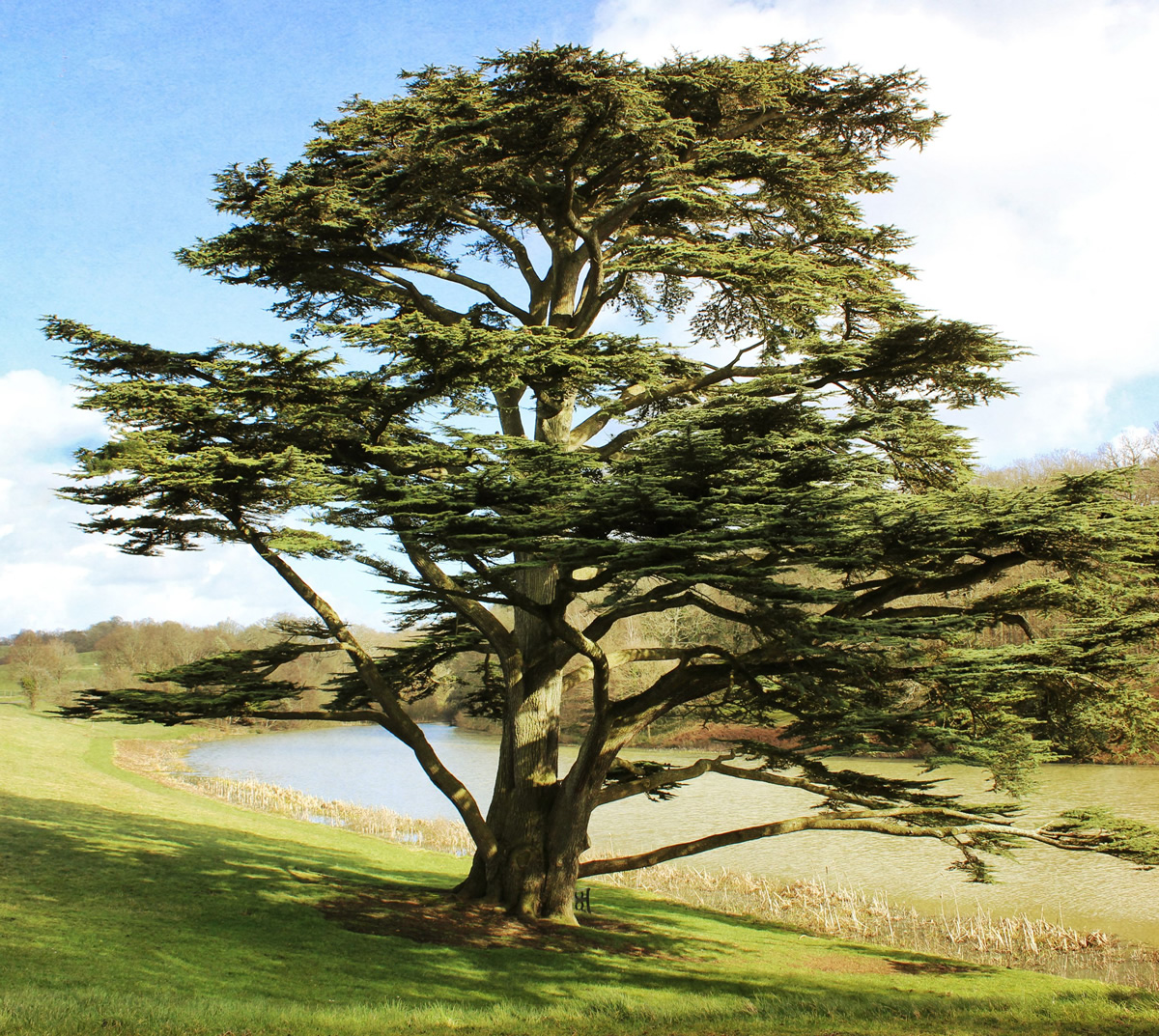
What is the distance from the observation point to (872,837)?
1788 centimetres

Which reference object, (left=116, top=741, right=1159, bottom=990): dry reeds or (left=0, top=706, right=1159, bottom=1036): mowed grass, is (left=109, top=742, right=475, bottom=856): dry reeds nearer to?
(left=116, top=741, right=1159, bottom=990): dry reeds

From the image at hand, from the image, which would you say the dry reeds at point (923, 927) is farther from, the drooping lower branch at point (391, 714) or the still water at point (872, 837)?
the drooping lower branch at point (391, 714)

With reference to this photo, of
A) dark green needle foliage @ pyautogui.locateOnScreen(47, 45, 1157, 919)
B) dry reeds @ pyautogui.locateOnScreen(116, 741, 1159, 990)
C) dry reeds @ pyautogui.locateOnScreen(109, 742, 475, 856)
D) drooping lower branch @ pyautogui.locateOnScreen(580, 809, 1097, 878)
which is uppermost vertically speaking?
dark green needle foliage @ pyautogui.locateOnScreen(47, 45, 1157, 919)

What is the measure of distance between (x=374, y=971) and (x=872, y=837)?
13736 mm

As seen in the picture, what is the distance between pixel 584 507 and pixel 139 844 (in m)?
9.57

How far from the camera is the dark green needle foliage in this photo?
6570 millimetres

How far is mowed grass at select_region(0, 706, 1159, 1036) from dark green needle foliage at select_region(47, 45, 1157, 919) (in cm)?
138

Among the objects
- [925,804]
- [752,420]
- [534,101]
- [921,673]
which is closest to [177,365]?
[534,101]

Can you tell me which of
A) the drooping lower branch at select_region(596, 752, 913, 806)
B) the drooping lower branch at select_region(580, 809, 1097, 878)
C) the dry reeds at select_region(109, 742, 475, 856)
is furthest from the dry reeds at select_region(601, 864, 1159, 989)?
the dry reeds at select_region(109, 742, 475, 856)

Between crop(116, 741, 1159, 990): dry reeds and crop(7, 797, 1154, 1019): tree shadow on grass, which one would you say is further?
crop(116, 741, 1159, 990): dry reeds

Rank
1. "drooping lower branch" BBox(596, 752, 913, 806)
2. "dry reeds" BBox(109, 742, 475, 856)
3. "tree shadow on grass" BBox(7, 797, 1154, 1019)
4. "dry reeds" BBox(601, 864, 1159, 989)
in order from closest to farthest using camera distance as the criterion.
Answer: "tree shadow on grass" BBox(7, 797, 1154, 1019) < "drooping lower branch" BBox(596, 752, 913, 806) < "dry reeds" BBox(601, 864, 1159, 989) < "dry reeds" BBox(109, 742, 475, 856)

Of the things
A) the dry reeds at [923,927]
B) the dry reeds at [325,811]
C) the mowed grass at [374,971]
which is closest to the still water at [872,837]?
the dry reeds at [923,927]

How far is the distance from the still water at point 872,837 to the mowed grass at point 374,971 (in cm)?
212

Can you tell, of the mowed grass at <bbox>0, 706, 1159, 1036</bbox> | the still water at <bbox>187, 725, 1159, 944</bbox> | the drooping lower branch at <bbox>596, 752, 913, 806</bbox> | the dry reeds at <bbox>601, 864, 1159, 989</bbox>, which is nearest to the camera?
the mowed grass at <bbox>0, 706, 1159, 1036</bbox>
